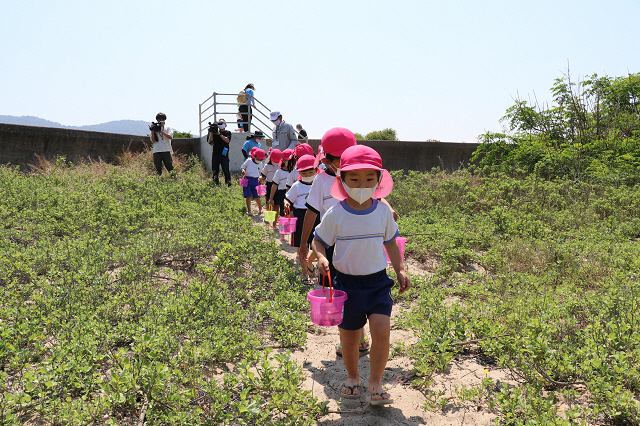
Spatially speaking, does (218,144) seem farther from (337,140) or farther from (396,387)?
(396,387)

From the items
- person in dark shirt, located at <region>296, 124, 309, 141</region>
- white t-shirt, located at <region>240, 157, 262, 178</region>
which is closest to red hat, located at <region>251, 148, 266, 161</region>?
white t-shirt, located at <region>240, 157, 262, 178</region>

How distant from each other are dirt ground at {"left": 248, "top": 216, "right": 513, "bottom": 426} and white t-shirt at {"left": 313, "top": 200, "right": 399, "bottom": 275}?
0.88 meters

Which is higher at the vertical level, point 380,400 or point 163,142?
point 163,142

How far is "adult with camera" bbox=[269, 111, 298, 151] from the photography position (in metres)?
10.9

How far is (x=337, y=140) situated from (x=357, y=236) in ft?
3.27

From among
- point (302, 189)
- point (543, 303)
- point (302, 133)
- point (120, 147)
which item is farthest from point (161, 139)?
point (543, 303)

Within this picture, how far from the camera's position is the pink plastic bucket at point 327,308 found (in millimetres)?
2695

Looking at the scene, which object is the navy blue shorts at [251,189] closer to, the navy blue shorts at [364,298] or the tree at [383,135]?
the navy blue shorts at [364,298]

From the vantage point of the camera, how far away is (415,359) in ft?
11.3

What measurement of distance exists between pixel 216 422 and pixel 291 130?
29.8ft

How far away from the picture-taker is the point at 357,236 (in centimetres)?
278

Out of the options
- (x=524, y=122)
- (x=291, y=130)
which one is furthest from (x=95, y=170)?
(x=524, y=122)

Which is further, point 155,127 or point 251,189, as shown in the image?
point 155,127

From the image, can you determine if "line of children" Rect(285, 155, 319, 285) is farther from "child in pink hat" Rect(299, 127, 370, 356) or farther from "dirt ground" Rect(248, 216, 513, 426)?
"dirt ground" Rect(248, 216, 513, 426)
